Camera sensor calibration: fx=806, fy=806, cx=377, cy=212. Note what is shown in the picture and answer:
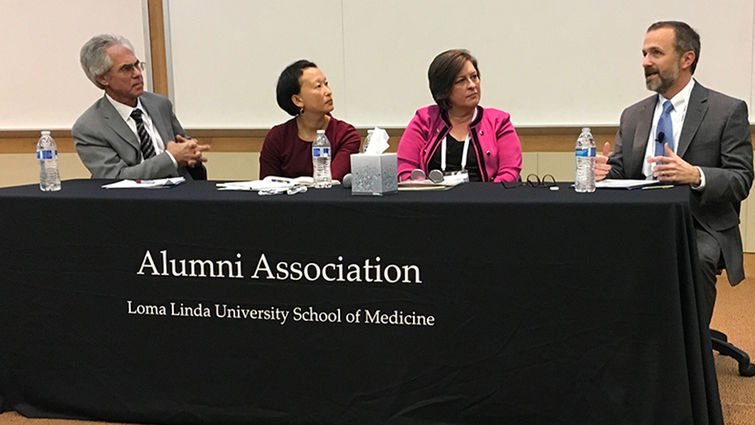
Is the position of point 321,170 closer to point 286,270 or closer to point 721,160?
point 286,270

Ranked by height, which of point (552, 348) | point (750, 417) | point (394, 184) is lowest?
point (750, 417)

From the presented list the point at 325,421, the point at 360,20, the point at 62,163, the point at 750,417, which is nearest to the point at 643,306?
the point at 750,417

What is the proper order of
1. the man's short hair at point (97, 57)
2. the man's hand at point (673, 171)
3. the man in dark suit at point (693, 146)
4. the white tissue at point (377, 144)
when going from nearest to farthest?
the white tissue at point (377, 144) < the man's hand at point (673, 171) < the man in dark suit at point (693, 146) < the man's short hair at point (97, 57)

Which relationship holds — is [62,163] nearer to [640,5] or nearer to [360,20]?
[360,20]

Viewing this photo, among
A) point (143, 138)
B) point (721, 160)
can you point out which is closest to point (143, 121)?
point (143, 138)

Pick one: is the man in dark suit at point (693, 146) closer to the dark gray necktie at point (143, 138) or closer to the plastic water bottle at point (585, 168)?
the plastic water bottle at point (585, 168)

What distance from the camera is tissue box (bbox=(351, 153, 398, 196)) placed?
100 inches

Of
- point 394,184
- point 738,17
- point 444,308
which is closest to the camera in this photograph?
point 444,308

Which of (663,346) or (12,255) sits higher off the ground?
(12,255)

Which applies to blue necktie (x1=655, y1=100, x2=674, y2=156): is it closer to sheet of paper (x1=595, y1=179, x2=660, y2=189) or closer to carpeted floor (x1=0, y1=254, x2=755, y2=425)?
sheet of paper (x1=595, y1=179, x2=660, y2=189)

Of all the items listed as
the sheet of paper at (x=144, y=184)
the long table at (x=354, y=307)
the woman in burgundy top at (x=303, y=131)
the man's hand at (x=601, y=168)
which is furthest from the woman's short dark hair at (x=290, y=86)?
the man's hand at (x=601, y=168)

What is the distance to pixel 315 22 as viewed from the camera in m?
4.88

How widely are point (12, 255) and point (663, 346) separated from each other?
2.14 meters

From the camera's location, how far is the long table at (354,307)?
7.58 ft
